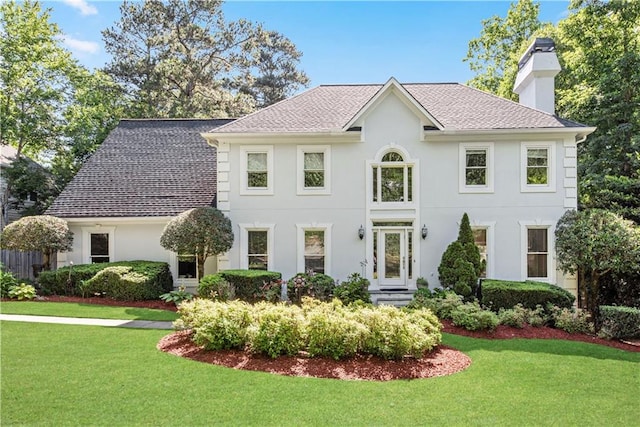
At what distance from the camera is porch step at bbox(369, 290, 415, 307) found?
43.8 ft

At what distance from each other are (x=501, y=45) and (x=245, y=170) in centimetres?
2256

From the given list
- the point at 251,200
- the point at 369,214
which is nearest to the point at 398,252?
the point at 369,214

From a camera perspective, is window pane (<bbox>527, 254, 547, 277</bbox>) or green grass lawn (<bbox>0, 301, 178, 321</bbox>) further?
window pane (<bbox>527, 254, 547, 277</bbox>)

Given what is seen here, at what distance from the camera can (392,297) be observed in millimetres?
13633

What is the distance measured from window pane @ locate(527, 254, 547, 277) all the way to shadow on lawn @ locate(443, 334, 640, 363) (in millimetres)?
4725

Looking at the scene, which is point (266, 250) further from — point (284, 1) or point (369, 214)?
point (284, 1)

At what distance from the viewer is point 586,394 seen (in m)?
6.32

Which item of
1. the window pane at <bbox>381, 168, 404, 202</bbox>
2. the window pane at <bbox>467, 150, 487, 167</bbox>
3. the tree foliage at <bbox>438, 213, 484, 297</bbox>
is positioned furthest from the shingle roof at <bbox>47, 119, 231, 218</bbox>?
the window pane at <bbox>467, 150, 487, 167</bbox>

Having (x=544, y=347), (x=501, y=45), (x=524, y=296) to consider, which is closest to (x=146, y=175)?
(x=524, y=296)

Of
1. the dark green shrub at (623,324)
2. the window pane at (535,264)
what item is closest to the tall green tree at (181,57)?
the window pane at (535,264)

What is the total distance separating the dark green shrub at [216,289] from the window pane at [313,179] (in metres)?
4.60

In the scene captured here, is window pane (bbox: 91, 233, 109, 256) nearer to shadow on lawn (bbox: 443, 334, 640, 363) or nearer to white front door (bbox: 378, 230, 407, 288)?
white front door (bbox: 378, 230, 407, 288)

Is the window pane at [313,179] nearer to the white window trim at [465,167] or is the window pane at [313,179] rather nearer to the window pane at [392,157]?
the window pane at [392,157]

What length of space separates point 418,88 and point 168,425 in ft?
53.6
